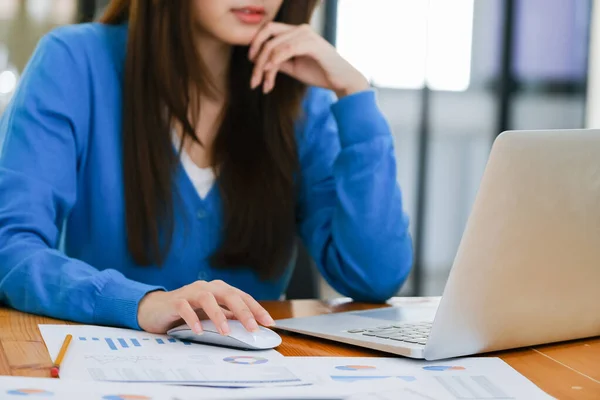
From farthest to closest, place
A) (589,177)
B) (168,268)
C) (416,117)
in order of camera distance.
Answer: (416,117)
(168,268)
(589,177)

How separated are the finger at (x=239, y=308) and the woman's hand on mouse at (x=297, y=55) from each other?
0.59 meters

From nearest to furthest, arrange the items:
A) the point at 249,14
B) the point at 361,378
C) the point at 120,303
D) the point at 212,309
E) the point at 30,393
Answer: the point at 30,393 < the point at 361,378 < the point at 212,309 < the point at 120,303 < the point at 249,14

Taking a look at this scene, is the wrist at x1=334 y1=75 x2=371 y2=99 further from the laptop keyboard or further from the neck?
the laptop keyboard

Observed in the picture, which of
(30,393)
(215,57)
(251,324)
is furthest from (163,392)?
(215,57)

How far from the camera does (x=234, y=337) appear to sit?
893 mm

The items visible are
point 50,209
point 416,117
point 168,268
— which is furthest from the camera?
point 416,117

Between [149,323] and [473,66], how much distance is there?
2.69 m

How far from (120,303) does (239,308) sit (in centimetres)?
18

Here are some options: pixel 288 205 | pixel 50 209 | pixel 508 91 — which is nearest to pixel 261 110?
pixel 288 205

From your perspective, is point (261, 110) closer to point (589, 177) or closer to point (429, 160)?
point (589, 177)

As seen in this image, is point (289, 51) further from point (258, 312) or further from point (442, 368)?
point (442, 368)

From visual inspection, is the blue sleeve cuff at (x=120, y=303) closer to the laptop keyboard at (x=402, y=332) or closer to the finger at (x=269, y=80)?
the laptop keyboard at (x=402, y=332)

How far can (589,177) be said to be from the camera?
882mm

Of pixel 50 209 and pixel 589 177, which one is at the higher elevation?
pixel 589 177
